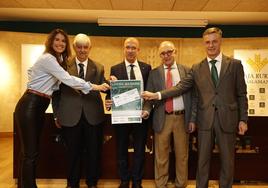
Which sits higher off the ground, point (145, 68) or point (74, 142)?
point (145, 68)

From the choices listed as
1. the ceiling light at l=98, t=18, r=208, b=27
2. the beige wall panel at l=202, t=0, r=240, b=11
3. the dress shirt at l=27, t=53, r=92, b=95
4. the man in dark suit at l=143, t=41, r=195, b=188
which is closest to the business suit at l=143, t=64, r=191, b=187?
the man in dark suit at l=143, t=41, r=195, b=188

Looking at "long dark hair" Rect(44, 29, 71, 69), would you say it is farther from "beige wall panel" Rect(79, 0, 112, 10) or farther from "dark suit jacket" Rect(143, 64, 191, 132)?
"beige wall panel" Rect(79, 0, 112, 10)

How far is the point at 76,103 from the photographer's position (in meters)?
2.97

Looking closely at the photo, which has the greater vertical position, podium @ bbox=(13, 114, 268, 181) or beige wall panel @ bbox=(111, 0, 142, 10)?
beige wall panel @ bbox=(111, 0, 142, 10)

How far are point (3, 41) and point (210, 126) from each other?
20.5 feet

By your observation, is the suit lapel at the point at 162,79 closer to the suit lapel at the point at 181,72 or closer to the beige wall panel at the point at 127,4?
the suit lapel at the point at 181,72

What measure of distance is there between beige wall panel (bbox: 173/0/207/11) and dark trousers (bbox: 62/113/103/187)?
3601 millimetres

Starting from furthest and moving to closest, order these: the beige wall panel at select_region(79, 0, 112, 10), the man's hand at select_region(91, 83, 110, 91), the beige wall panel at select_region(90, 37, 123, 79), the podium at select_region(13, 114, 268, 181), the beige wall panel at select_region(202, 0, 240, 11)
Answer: the beige wall panel at select_region(90, 37, 123, 79) < the beige wall panel at select_region(79, 0, 112, 10) < the beige wall panel at select_region(202, 0, 240, 11) < the podium at select_region(13, 114, 268, 181) < the man's hand at select_region(91, 83, 110, 91)

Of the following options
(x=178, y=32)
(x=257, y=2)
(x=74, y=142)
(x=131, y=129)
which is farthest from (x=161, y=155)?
(x=178, y=32)

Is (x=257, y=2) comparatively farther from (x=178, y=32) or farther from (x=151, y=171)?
(x=151, y=171)

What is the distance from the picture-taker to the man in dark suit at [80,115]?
296 centimetres

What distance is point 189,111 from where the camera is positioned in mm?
2988

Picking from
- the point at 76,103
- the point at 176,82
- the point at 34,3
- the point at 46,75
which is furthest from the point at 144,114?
the point at 34,3

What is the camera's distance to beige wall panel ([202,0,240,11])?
5573 millimetres
